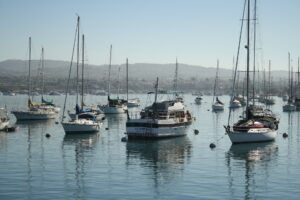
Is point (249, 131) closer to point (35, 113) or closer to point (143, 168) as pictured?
point (143, 168)

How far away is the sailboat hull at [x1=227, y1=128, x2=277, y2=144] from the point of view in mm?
60094

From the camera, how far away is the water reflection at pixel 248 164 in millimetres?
38772

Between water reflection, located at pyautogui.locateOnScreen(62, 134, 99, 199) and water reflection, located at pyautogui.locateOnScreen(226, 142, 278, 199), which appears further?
water reflection, located at pyautogui.locateOnScreen(226, 142, 278, 199)

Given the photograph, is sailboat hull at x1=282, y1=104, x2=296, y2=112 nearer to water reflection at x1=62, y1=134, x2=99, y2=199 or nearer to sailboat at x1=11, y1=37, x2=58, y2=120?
sailboat at x1=11, y1=37, x2=58, y2=120

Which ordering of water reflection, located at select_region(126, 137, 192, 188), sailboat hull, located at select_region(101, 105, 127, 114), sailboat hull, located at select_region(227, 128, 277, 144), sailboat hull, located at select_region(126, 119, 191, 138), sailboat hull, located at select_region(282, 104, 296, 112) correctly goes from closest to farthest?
water reflection, located at select_region(126, 137, 192, 188), sailboat hull, located at select_region(227, 128, 277, 144), sailboat hull, located at select_region(126, 119, 191, 138), sailboat hull, located at select_region(101, 105, 127, 114), sailboat hull, located at select_region(282, 104, 296, 112)

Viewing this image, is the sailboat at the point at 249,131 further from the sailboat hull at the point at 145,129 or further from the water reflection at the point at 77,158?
the water reflection at the point at 77,158

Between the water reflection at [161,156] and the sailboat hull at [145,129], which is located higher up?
the sailboat hull at [145,129]

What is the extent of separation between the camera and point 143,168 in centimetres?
4522

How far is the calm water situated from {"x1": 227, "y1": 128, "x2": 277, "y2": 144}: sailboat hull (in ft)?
3.22

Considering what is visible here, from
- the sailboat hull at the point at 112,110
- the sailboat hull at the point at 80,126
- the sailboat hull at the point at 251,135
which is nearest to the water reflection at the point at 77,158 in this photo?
the sailboat hull at the point at 80,126

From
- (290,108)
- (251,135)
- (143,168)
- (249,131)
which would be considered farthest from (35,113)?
(290,108)

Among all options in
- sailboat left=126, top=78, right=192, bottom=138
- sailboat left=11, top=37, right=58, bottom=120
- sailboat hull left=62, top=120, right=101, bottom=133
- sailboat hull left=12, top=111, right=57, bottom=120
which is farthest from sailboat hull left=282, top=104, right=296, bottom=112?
sailboat hull left=62, top=120, right=101, bottom=133

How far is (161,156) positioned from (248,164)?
9.06 metres

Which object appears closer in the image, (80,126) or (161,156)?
(161,156)
